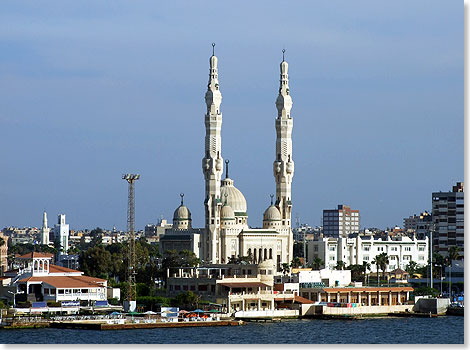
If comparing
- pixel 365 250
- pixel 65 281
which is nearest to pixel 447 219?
pixel 365 250

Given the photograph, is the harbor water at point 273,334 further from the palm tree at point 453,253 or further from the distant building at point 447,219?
the distant building at point 447,219

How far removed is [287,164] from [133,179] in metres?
31.7

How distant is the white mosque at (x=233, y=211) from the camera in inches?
4242

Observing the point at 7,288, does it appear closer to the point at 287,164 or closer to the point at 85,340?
the point at 85,340

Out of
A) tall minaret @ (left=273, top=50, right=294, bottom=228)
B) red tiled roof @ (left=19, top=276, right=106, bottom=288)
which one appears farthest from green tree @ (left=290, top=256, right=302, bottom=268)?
red tiled roof @ (left=19, top=276, right=106, bottom=288)

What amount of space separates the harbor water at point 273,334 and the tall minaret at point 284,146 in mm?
33911

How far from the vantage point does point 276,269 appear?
104875 millimetres

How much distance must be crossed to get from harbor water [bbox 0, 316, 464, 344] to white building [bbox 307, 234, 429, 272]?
4069 cm

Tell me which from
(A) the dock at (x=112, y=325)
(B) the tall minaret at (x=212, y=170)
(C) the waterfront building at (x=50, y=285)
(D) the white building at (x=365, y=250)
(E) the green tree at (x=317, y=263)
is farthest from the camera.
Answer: (D) the white building at (x=365, y=250)

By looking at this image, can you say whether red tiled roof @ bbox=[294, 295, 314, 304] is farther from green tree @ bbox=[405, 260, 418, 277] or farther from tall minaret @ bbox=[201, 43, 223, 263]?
green tree @ bbox=[405, 260, 418, 277]

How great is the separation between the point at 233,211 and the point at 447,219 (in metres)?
25.7

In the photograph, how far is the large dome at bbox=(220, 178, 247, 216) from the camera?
112m

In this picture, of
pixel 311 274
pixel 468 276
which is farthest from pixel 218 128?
pixel 468 276

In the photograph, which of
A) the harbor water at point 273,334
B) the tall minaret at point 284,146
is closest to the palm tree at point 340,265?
the tall minaret at point 284,146
